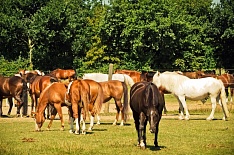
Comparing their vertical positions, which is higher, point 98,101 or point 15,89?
point 15,89

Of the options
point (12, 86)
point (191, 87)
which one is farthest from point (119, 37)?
point (191, 87)

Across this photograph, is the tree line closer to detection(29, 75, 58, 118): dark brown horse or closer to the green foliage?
the green foliage

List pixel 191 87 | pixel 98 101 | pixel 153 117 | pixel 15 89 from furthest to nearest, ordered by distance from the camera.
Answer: pixel 15 89
pixel 191 87
pixel 98 101
pixel 153 117

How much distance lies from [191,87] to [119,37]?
38.1 m

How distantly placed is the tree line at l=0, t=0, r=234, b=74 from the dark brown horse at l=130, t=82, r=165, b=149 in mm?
37674

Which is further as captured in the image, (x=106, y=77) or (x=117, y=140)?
(x=106, y=77)

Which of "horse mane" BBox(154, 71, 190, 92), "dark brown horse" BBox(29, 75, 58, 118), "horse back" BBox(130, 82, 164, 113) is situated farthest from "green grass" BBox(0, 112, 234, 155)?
"horse mane" BBox(154, 71, 190, 92)

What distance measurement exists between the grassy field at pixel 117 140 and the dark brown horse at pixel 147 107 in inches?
21.3

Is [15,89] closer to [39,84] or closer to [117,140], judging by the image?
[39,84]

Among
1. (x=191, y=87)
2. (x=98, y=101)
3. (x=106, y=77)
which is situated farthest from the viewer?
(x=106, y=77)

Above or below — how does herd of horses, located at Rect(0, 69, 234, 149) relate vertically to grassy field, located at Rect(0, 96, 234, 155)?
above

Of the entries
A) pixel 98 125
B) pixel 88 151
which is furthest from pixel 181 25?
pixel 88 151

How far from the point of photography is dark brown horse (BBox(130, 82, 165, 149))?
41.9ft

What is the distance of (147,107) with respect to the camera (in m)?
12.9
